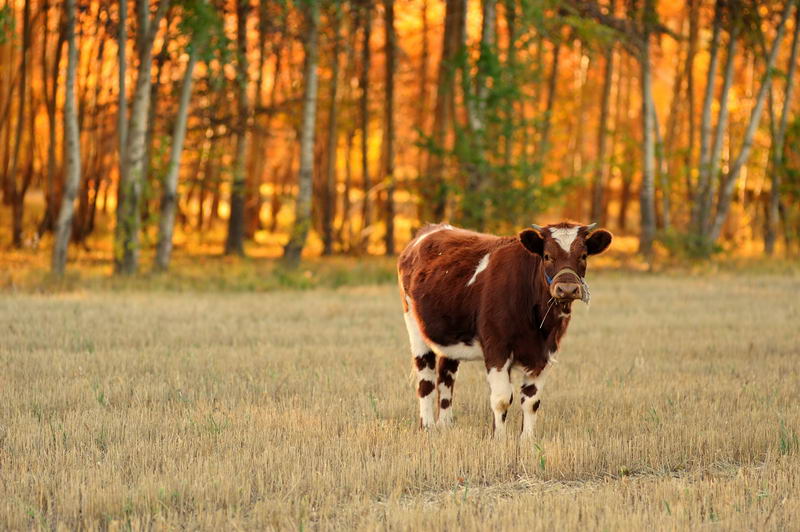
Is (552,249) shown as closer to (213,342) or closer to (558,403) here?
(558,403)

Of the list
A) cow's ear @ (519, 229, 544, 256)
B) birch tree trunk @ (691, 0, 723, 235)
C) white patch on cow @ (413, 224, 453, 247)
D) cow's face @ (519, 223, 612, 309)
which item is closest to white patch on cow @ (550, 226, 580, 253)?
cow's face @ (519, 223, 612, 309)

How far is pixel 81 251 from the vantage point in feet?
93.6

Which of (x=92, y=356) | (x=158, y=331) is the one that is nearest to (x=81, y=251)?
(x=158, y=331)

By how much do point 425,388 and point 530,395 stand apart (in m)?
1.07

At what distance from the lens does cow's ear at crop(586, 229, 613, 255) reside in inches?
300

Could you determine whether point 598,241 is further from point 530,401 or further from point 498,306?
point 530,401

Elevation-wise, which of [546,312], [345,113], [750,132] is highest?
[345,113]

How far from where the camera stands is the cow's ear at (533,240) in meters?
7.62

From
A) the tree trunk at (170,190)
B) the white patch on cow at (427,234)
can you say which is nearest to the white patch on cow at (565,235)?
the white patch on cow at (427,234)

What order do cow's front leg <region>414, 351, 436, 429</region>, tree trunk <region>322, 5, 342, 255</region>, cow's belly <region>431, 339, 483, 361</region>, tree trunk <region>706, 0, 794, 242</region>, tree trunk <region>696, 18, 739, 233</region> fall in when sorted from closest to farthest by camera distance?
cow's belly <region>431, 339, 483, 361</region>
cow's front leg <region>414, 351, 436, 429</region>
tree trunk <region>706, 0, 794, 242</region>
tree trunk <region>696, 18, 739, 233</region>
tree trunk <region>322, 5, 342, 255</region>

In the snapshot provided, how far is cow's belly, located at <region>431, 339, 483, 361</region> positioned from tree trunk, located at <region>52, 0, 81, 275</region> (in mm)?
12965

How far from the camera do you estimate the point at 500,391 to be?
794cm

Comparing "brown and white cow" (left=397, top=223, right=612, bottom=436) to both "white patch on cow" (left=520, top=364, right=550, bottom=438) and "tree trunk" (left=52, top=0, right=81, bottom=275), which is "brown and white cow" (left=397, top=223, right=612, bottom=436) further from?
"tree trunk" (left=52, top=0, right=81, bottom=275)

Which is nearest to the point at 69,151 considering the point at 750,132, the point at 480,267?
the point at 480,267
